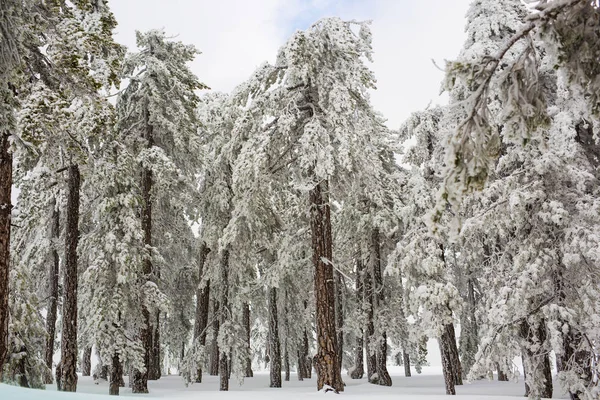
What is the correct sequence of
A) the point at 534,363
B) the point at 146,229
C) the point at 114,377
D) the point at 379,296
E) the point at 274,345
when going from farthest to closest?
the point at 274,345
the point at 379,296
the point at 146,229
the point at 114,377
the point at 534,363

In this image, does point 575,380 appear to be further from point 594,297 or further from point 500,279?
point 500,279

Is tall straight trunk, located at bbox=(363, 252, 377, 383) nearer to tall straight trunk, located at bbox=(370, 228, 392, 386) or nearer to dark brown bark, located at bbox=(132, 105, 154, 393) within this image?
tall straight trunk, located at bbox=(370, 228, 392, 386)

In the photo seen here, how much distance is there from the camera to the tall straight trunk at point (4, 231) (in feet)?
23.6

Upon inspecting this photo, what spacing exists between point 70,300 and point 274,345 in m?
9.20

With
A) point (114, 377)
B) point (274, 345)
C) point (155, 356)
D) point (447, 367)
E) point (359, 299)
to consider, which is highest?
point (359, 299)

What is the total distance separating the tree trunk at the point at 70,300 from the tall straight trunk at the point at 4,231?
4770mm

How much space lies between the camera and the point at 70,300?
12.3 m

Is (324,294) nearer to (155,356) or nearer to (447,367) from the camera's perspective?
(447,367)

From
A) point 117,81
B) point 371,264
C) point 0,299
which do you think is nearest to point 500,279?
point 371,264

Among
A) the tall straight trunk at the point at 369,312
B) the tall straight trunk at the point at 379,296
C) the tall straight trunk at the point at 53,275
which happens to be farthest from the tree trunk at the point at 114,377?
the tall straight trunk at the point at 379,296

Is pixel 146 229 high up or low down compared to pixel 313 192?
down

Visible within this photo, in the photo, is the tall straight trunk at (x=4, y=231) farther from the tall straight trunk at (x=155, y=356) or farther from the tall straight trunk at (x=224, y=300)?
the tall straight trunk at (x=155, y=356)

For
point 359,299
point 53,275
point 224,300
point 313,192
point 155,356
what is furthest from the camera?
point 155,356

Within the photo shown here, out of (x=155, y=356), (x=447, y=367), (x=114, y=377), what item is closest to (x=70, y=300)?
(x=114, y=377)
